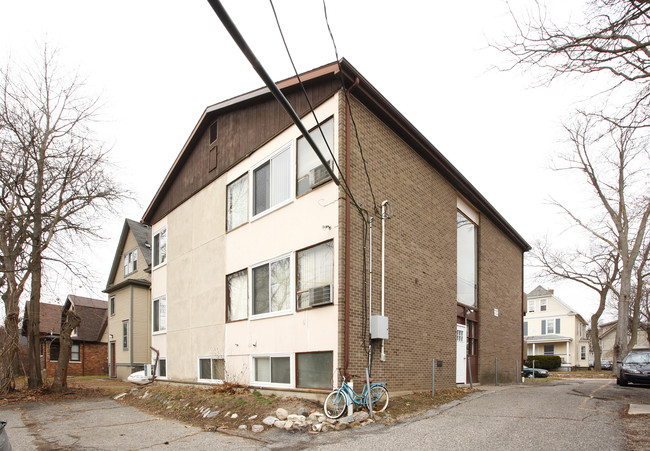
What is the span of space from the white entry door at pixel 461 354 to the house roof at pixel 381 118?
15.0 ft

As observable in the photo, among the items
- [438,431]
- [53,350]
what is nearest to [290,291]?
[438,431]

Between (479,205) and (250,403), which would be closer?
(250,403)

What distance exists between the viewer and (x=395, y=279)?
1194 centimetres

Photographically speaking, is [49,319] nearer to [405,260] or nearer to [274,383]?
[274,383]

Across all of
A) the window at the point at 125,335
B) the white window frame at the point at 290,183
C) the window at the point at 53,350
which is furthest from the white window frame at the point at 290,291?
the window at the point at 53,350

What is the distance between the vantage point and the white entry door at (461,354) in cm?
1538

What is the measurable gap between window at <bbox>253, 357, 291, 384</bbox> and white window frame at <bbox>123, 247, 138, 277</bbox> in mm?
19242

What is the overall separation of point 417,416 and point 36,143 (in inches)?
744

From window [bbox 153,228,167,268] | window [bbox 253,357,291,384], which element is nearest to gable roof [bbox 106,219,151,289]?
window [bbox 153,228,167,268]

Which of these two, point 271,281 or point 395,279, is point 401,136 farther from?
point 271,281

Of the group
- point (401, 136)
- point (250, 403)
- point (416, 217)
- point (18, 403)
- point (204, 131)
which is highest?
point (204, 131)

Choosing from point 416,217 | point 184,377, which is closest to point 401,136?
point 416,217

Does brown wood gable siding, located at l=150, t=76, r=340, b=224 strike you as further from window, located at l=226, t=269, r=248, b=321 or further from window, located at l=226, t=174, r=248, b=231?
window, located at l=226, t=269, r=248, b=321

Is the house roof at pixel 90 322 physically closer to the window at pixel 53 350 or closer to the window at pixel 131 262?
the window at pixel 53 350
